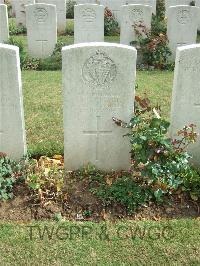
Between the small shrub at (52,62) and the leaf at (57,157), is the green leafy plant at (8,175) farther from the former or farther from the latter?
the small shrub at (52,62)

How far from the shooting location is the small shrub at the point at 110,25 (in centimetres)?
1388

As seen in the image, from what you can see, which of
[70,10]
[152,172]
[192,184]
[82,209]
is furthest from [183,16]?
[70,10]

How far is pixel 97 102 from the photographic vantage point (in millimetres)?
5027

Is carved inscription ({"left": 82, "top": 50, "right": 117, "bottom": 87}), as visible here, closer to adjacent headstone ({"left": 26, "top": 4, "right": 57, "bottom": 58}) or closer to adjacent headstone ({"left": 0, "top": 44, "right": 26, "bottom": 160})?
adjacent headstone ({"left": 0, "top": 44, "right": 26, "bottom": 160})

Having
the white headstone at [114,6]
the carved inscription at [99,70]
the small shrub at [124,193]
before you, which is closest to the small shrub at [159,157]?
the small shrub at [124,193]

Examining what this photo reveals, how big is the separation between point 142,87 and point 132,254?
5206 mm

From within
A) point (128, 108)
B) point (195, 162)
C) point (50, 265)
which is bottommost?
point (50, 265)

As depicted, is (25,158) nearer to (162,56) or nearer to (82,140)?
(82,140)

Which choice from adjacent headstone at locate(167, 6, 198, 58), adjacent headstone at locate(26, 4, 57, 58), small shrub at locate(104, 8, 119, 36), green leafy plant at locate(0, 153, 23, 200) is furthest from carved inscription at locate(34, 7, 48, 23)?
green leafy plant at locate(0, 153, 23, 200)

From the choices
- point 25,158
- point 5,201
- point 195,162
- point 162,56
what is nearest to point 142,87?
point 162,56

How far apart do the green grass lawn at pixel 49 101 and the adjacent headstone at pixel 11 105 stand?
618 mm

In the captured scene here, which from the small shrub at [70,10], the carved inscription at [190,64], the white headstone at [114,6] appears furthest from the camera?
the small shrub at [70,10]

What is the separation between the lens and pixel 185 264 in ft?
13.3

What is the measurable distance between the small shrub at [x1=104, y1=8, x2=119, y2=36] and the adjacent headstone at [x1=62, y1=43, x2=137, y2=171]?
9.22m
